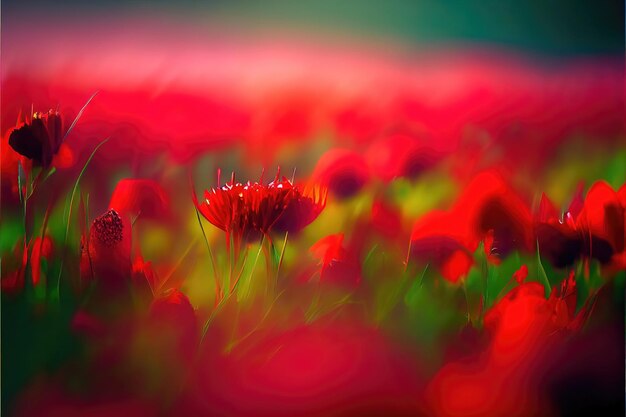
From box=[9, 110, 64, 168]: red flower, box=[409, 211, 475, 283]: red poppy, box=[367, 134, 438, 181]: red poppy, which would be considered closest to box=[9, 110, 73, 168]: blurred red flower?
box=[9, 110, 64, 168]: red flower

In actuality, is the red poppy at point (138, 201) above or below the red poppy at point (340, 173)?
below

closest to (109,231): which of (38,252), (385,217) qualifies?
(38,252)

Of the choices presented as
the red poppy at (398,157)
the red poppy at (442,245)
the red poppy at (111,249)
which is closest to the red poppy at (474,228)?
the red poppy at (442,245)

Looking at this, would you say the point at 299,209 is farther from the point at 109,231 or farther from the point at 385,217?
the point at 109,231

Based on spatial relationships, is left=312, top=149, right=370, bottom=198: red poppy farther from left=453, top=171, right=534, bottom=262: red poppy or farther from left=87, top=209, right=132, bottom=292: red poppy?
left=87, top=209, right=132, bottom=292: red poppy

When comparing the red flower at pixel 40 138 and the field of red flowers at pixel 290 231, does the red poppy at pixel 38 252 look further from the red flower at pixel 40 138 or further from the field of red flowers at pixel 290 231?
the red flower at pixel 40 138

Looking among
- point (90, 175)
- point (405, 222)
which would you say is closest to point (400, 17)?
point (405, 222)

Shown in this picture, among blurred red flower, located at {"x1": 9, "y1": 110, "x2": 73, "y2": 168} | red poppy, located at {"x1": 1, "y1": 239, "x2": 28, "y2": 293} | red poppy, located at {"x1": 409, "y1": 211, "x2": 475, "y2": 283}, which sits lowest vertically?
red poppy, located at {"x1": 1, "y1": 239, "x2": 28, "y2": 293}
